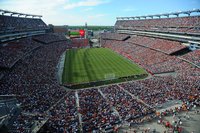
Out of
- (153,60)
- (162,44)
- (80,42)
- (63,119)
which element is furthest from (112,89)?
(80,42)

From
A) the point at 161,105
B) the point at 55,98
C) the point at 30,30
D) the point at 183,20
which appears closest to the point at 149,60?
the point at 183,20

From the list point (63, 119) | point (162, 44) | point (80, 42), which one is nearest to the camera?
point (63, 119)

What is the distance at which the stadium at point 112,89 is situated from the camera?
2362 centimetres

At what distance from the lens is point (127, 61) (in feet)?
206


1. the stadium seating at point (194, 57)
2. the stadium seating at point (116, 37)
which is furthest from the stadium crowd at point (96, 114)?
the stadium seating at point (116, 37)

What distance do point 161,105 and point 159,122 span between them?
16.6 ft

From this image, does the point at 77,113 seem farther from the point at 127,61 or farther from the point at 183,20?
the point at 183,20

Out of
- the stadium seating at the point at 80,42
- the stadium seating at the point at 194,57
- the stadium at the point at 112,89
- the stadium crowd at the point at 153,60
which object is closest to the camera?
the stadium at the point at 112,89

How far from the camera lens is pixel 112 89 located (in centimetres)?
3703

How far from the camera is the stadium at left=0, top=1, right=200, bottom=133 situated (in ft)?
77.5

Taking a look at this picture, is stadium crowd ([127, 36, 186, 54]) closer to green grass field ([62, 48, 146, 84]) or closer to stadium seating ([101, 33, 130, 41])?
green grass field ([62, 48, 146, 84])

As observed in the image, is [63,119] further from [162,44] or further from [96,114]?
[162,44]

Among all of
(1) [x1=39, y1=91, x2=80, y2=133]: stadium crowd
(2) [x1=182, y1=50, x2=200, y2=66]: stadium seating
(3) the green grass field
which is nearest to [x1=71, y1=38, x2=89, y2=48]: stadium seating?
(3) the green grass field

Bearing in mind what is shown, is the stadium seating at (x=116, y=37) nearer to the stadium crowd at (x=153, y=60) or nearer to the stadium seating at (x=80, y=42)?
the stadium seating at (x=80, y=42)
